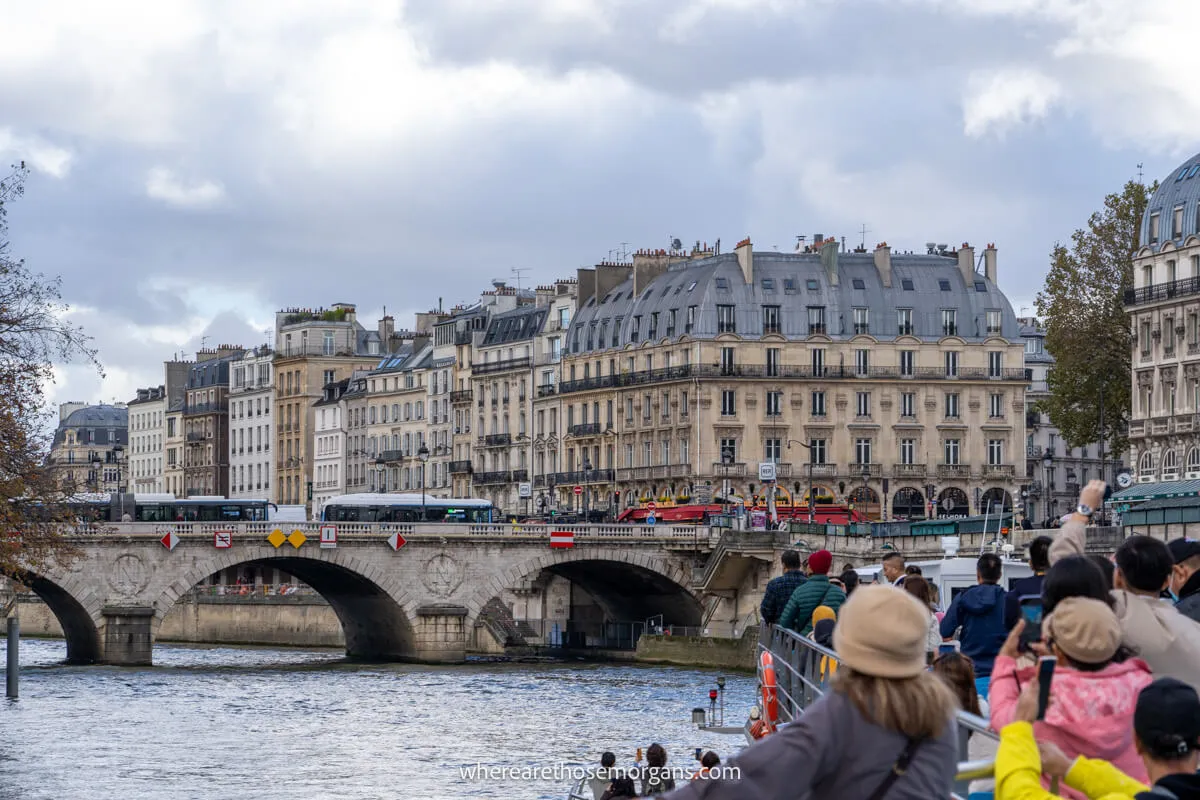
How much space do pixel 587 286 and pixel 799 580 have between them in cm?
9542

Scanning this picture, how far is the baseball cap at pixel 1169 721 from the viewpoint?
8094 millimetres

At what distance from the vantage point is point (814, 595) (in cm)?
1808

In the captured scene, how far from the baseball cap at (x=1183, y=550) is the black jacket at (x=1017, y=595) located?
0.71 m

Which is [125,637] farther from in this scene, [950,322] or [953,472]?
[950,322]

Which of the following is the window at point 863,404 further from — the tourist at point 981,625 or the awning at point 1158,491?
the tourist at point 981,625

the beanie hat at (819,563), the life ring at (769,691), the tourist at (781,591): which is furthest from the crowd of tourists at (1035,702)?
the life ring at (769,691)

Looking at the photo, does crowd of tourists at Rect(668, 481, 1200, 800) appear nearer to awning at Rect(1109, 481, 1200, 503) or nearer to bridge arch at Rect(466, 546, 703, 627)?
awning at Rect(1109, 481, 1200, 503)

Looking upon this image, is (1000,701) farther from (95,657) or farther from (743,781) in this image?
(95,657)

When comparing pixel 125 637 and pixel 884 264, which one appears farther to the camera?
pixel 884 264

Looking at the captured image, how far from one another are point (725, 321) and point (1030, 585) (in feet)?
A: 294

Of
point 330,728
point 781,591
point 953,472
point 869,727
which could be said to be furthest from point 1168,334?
point 869,727

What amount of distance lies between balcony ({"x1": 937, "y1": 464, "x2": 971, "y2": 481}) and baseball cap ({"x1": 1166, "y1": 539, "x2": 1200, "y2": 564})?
90.4 metres

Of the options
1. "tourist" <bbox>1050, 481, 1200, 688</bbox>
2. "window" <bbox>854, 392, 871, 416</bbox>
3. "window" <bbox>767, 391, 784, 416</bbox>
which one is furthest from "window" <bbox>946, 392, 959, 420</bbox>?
"tourist" <bbox>1050, 481, 1200, 688</bbox>

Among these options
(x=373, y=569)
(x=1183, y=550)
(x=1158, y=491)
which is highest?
(x=1158, y=491)
